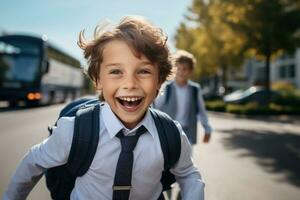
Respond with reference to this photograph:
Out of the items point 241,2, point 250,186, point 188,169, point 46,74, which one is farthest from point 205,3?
point 188,169

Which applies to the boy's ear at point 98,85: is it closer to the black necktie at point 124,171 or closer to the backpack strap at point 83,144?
the backpack strap at point 83,144

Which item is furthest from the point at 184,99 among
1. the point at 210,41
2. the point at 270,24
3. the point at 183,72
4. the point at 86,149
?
the point at 210,41

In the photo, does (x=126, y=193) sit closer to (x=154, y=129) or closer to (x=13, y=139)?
(x=154, y=129)

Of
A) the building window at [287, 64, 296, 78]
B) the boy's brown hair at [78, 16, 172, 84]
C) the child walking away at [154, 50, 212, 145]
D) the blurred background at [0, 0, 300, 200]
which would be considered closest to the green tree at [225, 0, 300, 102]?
the blurred background at [0, 0, 300, 200]

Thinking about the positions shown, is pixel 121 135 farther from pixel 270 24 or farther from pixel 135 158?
pixel 270 24

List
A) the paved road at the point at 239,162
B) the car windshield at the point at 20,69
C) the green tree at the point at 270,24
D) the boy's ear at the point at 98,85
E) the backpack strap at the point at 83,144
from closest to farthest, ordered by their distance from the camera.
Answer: the backpack strap at the point at 83,144, the boy's ear at the point at 98,85, the paved road at the point at 239,162, the green tree at the point at 270,24, the car windshield at the point at 20,69

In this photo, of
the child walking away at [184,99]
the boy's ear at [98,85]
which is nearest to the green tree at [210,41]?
the child walking away at [184,99]

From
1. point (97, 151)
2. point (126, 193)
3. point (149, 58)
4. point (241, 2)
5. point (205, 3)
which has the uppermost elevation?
point (205, 3)

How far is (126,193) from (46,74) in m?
23.4

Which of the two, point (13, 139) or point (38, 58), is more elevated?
point (38, 58)

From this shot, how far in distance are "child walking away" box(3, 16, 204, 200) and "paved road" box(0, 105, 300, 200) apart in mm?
3262

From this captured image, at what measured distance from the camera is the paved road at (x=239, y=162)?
19.1 feet

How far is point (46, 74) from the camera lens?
2483 centimetres

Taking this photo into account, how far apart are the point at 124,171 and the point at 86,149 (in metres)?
0.19
